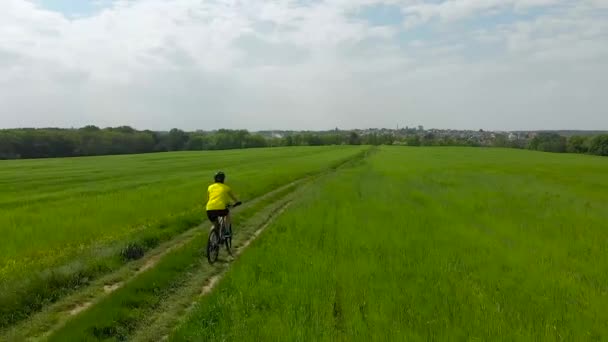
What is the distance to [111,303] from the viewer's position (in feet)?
33.1

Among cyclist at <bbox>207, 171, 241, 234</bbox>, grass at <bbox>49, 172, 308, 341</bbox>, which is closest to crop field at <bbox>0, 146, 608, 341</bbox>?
grass at <bbox>49, 172, 308, 341</bbox>

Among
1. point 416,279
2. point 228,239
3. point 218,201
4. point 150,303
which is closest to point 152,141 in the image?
point 228,239

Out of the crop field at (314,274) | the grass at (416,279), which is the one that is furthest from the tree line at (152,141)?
the grass at (416,279)

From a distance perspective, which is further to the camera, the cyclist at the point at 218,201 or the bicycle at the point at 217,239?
the cyclist at the point at 218,201

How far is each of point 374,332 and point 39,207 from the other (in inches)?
843

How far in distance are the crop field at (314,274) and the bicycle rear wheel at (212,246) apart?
12.4 inches

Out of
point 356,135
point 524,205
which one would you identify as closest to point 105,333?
point 524,205

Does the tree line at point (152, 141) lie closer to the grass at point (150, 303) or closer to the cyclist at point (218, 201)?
the cyclist at point (218, 201)

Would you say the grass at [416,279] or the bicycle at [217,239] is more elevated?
the bicycle at [217,239]

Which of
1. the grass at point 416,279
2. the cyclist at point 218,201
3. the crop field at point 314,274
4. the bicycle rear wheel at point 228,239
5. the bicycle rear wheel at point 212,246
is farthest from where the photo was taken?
the bicycle rear wheel at point 228,239

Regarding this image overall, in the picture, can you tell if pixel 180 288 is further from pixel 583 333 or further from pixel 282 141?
pixel 282 141

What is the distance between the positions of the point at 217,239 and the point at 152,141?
128m

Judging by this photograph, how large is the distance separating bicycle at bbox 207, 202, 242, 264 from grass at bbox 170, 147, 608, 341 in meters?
0.75

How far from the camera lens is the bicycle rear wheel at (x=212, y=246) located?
13977 millimetres
